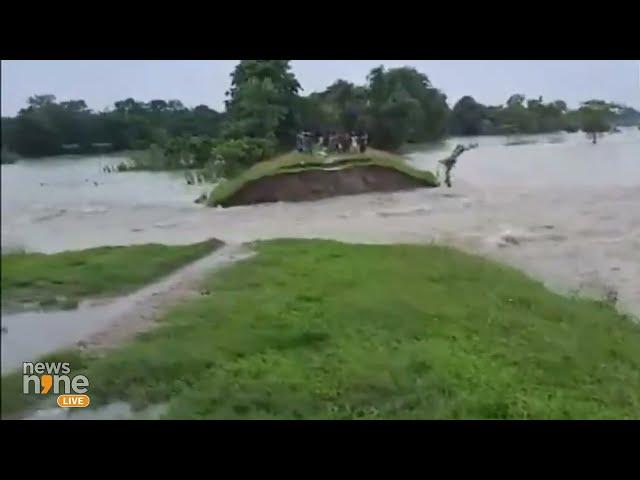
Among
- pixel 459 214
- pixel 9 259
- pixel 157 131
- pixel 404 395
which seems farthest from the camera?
pixel 459 214

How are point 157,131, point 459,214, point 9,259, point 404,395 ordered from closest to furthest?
point 9,259 < point 404,395 < point 157,131 < point 459,214

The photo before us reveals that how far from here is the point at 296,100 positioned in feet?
7.32

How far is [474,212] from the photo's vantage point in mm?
2504

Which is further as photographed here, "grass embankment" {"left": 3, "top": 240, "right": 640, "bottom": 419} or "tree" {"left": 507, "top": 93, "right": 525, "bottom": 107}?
"tree" {"left": 507, "top": 93, "right": 525, "bottom": 107}

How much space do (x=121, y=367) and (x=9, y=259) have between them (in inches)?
16.0

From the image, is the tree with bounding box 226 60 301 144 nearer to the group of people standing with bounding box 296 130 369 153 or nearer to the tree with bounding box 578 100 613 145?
the group of people standing with bounding box 296 130 369 153

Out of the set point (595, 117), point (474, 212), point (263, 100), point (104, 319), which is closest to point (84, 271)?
point (104, 319)

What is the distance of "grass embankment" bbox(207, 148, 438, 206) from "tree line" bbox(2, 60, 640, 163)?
50mm

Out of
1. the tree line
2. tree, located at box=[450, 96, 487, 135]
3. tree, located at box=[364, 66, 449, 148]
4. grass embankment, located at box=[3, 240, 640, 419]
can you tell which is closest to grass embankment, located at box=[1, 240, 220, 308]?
grass embankment, located at box=[3, 240, 640, 419]

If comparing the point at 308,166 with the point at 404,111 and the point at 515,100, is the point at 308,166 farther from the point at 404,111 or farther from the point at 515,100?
the point at 515,100

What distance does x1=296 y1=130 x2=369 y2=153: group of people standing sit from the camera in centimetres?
235

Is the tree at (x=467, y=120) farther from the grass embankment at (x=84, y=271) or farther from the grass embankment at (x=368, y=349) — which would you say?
the grass embankment at (x=84, y=271)
